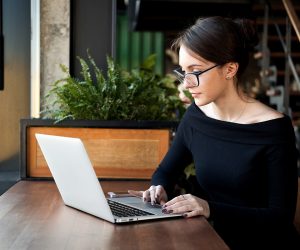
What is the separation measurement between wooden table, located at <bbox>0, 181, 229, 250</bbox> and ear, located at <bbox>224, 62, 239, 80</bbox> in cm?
57

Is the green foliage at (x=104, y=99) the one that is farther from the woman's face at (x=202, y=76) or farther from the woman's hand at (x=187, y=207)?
the woman's hand at (x=187, y=207)

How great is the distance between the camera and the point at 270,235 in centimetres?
191

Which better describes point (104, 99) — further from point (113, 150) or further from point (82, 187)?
point (82, 187)

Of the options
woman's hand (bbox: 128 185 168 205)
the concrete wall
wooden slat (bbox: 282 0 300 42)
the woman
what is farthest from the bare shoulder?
wooden slat (bbox: 282 0 300 42)

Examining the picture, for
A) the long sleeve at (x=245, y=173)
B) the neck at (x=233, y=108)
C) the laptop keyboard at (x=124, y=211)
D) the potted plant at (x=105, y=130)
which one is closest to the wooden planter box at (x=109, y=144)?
the potted plant at (x=105, y=130)

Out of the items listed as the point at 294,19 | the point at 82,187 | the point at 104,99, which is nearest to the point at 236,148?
the point at 82,187

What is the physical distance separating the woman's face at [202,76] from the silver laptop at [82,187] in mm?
405

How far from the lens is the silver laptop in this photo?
154cm

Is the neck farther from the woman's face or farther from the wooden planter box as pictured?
the wooden planter box

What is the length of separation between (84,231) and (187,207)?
0.33m

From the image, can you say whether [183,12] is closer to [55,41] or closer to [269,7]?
[269,7]

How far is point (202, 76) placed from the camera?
188 cm

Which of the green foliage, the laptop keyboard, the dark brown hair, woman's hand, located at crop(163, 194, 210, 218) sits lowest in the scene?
the laptop keyboard

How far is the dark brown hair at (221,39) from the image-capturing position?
189 centimetres
